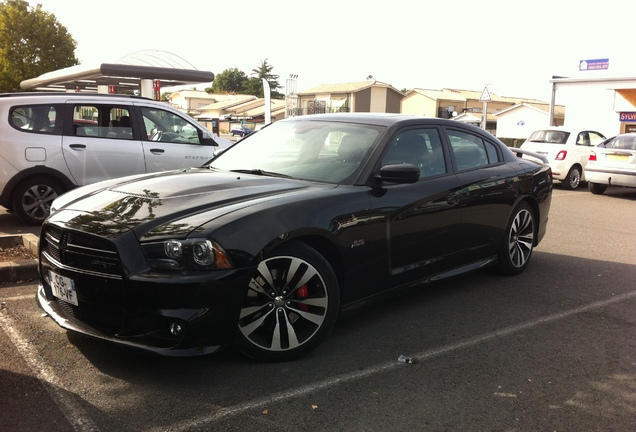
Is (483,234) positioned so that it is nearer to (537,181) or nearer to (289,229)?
(537,181)

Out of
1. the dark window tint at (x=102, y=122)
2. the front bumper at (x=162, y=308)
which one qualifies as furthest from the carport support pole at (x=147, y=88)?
the front bumper at (x=162, y=308)

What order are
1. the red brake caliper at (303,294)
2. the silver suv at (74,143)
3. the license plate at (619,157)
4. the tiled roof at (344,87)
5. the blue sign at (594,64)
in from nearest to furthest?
the red brake caliper at (303,294) → the silver suv at (74,143) → the license plate at (619,157) → the blue sign at (594,64) → the tiled roof at (344,87)

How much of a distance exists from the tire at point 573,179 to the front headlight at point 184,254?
44.9 feet

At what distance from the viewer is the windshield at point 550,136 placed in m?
15.5

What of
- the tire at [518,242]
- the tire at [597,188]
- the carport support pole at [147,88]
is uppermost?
the carport support pole at [147,88]

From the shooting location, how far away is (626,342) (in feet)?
14.1

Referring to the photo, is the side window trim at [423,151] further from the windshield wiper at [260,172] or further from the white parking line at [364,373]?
the white parking line at [364,373]

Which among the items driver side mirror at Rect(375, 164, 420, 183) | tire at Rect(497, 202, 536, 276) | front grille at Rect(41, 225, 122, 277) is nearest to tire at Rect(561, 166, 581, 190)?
tire at Rect(497, 202, 536, 276)

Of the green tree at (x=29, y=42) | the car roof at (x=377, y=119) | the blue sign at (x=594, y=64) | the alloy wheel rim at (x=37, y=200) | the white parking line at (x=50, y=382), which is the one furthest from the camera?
the green tree at (x=29, y=42)

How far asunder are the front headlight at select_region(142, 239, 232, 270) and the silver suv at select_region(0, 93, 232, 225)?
467 cm

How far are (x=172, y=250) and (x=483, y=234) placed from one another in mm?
3150

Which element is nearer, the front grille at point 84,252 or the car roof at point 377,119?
the front grille at point 84,252

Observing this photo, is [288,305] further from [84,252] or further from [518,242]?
[518,242]

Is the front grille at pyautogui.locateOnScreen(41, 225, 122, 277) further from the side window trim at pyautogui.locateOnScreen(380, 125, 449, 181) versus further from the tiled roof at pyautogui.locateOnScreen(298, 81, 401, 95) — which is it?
the tiled roof at pyautogui.locateOnScreen(298, 81, 401, 95)
